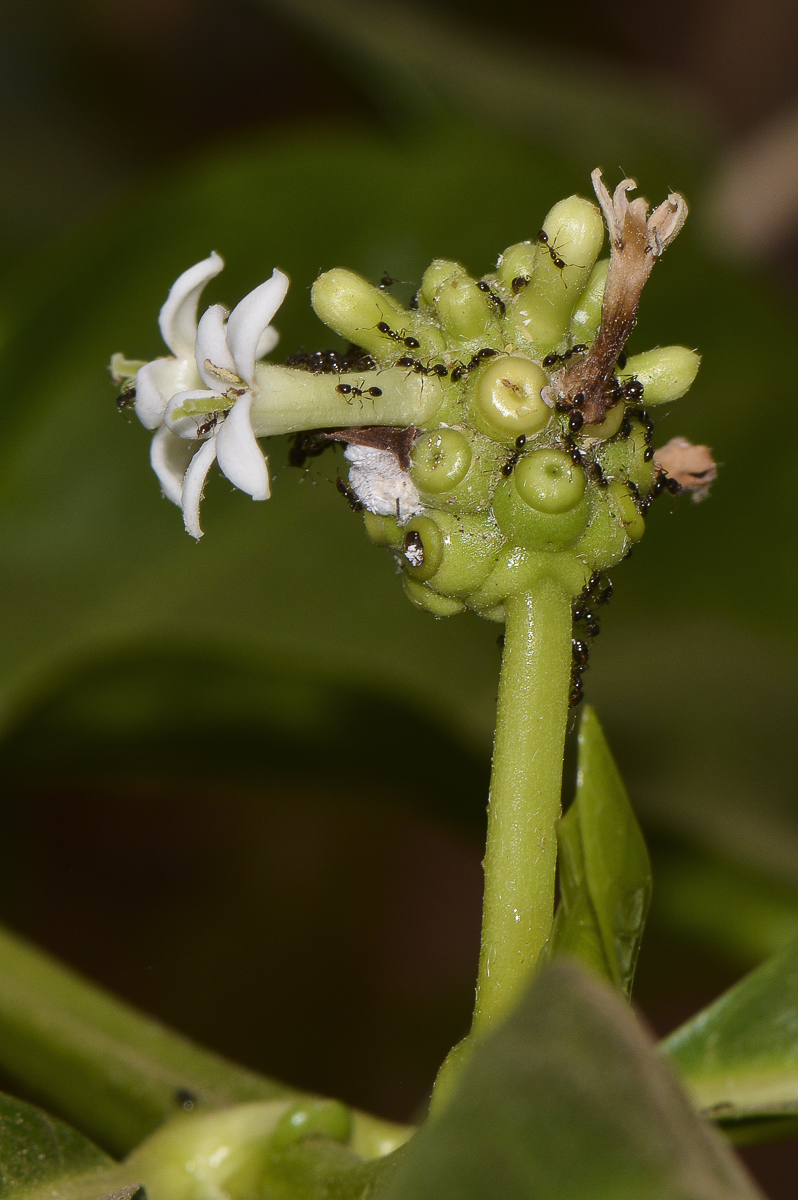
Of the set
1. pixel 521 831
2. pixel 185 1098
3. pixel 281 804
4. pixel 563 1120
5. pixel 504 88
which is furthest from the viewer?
pixel 281 804

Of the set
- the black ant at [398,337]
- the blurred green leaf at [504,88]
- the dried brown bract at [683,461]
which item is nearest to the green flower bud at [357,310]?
the black ant at [398,337]

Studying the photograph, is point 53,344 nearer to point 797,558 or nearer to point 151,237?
point 151,237

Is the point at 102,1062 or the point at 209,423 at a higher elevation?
the point at 209,423

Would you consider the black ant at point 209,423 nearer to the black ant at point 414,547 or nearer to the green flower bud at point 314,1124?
the black ant at point 414,547

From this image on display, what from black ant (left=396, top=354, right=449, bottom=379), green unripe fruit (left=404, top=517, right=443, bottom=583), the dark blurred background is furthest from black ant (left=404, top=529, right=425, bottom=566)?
the dark blurred background

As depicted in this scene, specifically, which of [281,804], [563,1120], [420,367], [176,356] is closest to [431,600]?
[420,367]

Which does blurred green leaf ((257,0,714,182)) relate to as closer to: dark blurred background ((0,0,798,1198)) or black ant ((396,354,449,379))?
dark blurred background ((0,0,798,1198))

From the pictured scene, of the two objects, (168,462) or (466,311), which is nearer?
(466,311)

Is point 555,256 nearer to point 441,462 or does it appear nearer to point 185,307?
point 441,462
